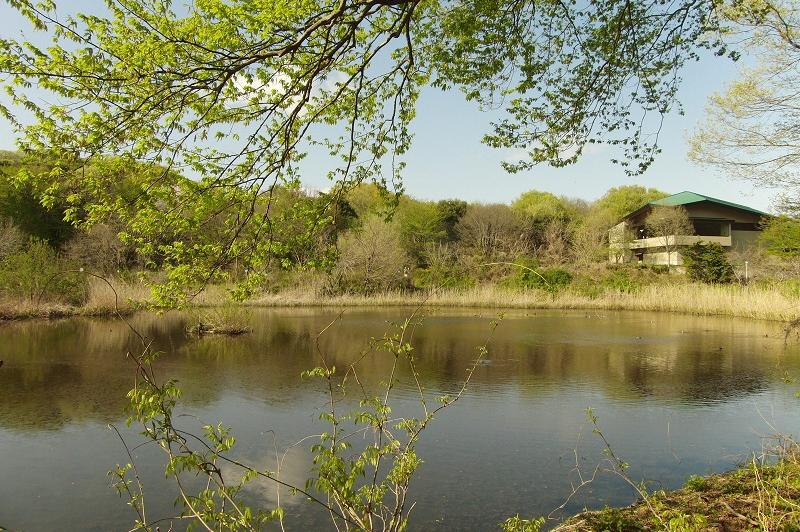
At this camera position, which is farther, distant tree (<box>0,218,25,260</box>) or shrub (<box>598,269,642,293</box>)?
shrub (<box>598,269,642,293</box>)

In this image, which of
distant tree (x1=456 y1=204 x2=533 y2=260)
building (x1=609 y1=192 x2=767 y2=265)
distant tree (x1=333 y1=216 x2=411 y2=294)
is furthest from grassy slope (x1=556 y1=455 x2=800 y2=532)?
building (x1=609 y1=192 x2=767 y2=265)

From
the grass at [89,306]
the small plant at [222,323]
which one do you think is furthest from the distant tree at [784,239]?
the grass at [89,306]

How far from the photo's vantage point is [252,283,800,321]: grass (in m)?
19.8

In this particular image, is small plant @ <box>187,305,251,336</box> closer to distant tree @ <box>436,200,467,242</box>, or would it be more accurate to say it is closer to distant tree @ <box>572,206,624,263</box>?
distant tree @ <box>572,206,624,263</box>

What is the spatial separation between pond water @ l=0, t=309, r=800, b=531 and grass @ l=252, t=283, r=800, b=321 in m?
4.15

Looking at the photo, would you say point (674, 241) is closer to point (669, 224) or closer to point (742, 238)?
point (669, 224)

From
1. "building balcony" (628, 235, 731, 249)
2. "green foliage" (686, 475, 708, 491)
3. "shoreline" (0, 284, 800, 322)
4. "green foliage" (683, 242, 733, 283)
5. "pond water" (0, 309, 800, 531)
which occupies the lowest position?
"pond water" (0, 309, 800, 531)

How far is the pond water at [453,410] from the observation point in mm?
4949

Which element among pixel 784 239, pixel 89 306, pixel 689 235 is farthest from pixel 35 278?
pixel 689 235

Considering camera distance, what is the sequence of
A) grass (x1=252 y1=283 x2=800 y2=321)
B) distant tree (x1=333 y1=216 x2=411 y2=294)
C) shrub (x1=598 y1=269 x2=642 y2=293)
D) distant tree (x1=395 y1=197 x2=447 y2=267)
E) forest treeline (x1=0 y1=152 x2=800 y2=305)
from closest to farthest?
forest treeline (x1=0 y1=152 x2=800 y2=305) < grass (x1=252 y1=283 x2=800 y2=321) < shrub (x1=598 y1=269 x2=642 y2=293) < distant tree (x1=333 y1=216 x2=411 y2=294) < distant tree (x1=395 y1=197 x2=447 y2=267)

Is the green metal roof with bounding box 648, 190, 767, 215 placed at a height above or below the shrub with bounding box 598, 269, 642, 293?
above

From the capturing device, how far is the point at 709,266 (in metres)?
27.1

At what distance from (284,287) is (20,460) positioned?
20.6 metres

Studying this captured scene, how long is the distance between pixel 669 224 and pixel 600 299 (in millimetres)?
13794
